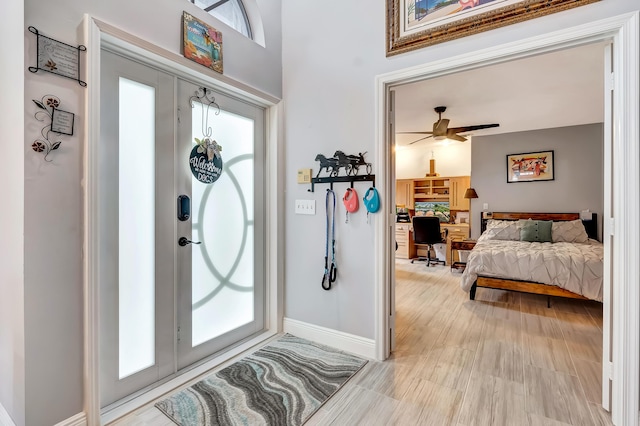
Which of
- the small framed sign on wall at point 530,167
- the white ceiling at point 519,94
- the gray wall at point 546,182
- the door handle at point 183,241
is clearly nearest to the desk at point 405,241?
the gray wall at point 546,182

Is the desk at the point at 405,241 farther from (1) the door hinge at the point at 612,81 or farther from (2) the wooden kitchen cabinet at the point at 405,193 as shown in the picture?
(1) the door hinge at the point at 612,81

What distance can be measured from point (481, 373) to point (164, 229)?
2.45m

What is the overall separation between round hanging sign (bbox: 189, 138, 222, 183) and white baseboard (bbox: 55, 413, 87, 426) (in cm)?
149

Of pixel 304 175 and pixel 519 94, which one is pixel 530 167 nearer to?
pixel 519 94

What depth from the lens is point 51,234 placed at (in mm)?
1455

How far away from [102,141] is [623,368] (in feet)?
10.1

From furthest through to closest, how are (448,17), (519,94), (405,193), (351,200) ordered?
(405,193)
(519,94)
(351,200)
(448,17)

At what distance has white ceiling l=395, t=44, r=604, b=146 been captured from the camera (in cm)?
300

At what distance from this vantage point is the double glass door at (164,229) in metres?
1.78

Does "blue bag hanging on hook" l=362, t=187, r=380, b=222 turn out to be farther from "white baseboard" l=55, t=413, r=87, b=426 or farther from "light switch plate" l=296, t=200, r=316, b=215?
"white baseboard" l=55, t=413, r=87, b=426

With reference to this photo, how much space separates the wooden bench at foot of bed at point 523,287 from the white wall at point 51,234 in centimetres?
402

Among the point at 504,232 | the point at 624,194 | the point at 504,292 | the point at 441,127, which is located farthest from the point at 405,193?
the point at 624,194

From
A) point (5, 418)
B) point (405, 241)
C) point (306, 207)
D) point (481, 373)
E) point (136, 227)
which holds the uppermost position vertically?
point (306, 207)

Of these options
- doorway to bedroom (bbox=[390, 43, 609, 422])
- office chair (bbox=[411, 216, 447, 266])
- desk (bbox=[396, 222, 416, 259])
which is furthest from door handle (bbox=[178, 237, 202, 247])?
desk (bbox=[396, 222, 416, 259])
